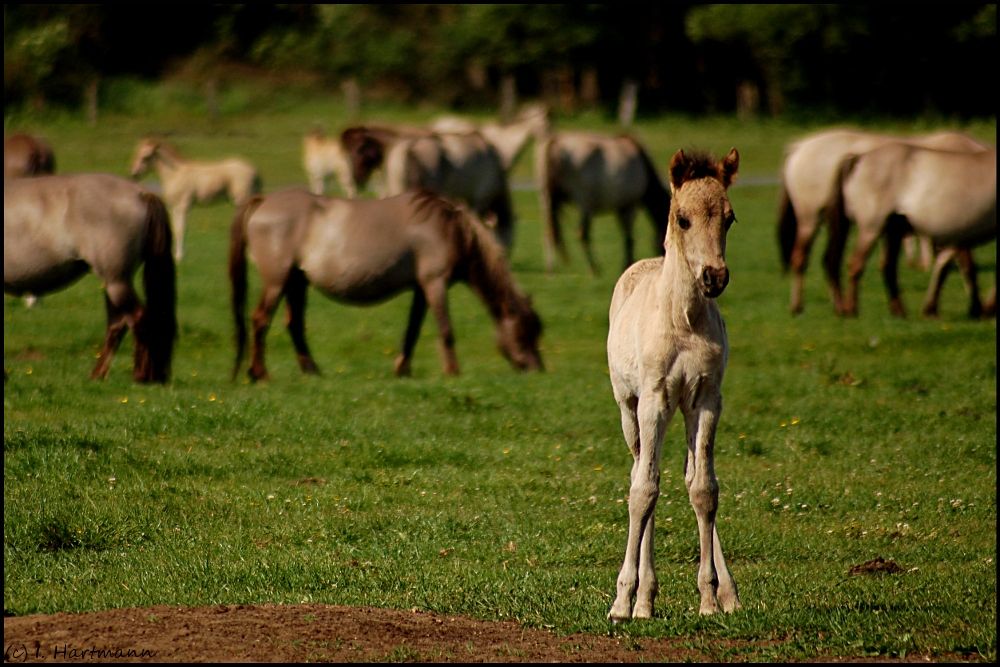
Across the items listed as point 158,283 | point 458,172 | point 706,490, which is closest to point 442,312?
point 158,283

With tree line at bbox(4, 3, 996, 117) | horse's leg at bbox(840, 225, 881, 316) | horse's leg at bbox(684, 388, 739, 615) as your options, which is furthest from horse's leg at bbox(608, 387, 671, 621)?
tree line at bbox(4, 3, 996, 117)

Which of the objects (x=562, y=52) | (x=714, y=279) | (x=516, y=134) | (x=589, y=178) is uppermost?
(x=562, y=52)

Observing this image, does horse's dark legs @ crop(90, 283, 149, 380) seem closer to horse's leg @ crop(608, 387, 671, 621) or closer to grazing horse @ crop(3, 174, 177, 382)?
grazing horse @ crop(3, 174, 177, 382)

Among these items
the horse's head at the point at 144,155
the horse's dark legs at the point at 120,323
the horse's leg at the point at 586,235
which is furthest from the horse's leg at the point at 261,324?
the horse's head at the point at 144,155

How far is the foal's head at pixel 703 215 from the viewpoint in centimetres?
535

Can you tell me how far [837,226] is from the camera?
634 inches

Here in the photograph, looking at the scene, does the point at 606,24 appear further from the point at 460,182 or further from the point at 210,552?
the point at 210,552

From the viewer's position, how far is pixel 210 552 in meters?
7.16

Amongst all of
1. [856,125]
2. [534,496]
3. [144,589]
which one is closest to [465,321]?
[534,496]

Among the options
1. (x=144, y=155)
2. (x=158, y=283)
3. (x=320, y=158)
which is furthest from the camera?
(x=320, y=158)

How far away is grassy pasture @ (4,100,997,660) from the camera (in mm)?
6227

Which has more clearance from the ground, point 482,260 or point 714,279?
point 714,279

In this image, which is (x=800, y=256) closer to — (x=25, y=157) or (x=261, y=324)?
(x=261, y=324)

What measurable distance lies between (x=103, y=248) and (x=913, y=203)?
10.0 meters
